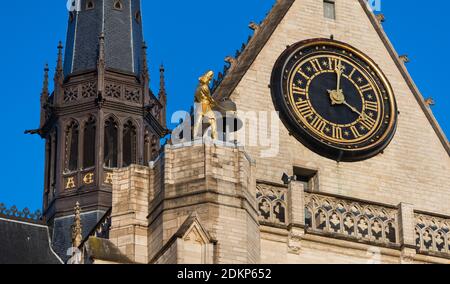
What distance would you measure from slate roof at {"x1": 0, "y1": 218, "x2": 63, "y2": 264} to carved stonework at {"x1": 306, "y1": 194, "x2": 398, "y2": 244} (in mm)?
8833

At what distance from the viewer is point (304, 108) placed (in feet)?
129

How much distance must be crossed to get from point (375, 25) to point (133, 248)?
32.1 feet

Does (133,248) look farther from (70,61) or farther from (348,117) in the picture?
(70,61)

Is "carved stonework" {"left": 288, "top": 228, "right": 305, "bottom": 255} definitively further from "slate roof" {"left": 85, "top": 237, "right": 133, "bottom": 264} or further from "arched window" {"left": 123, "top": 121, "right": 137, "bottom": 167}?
"arched window" {"left": 123, "top": 121, "right": 137, "bottom": 167}

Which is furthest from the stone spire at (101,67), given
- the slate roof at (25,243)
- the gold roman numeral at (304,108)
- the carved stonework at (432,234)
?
the carved stonework at (432,234)

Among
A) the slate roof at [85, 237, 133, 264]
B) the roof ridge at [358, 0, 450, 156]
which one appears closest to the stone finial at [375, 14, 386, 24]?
the roof ridge at [358, 0, 450, 156]

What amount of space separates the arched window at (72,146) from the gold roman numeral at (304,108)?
31.9ft

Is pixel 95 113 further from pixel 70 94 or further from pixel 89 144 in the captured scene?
pixel 70 94

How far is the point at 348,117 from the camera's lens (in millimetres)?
39625

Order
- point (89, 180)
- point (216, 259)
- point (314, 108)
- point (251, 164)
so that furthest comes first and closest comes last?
point (89, 180) < point (314, 108) < point (251, 164) < point (216, 259)

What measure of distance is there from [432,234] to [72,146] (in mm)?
13008

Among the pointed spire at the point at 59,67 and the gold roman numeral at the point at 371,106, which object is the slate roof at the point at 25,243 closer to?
the pointed spire at the point at 59,67

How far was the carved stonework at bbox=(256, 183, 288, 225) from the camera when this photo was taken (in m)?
36.4

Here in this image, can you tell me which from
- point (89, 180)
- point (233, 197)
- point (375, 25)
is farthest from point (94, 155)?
point (233, 197)
